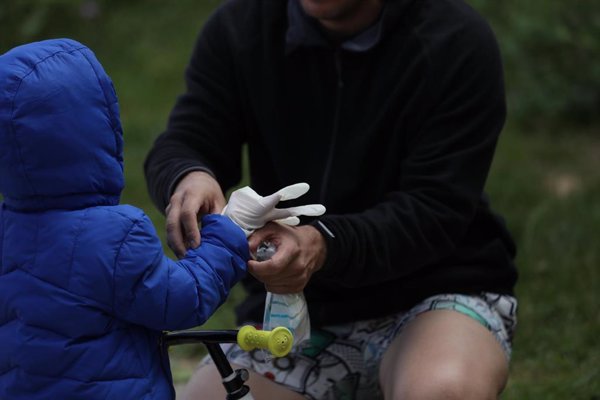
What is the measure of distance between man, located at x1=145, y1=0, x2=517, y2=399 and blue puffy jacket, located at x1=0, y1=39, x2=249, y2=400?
482mm

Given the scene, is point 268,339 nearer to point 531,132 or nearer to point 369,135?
point 369,135

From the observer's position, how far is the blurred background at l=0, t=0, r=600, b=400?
12.3 feet

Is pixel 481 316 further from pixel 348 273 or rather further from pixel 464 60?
pixel 464 60

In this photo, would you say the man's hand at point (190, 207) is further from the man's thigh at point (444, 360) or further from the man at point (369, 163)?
the man's thigh at point (444, 360)

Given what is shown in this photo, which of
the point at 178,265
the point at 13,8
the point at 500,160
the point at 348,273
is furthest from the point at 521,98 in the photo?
the point at 178,265

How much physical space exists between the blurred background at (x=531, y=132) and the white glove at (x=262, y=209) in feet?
4.63

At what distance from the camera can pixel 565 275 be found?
414 cm

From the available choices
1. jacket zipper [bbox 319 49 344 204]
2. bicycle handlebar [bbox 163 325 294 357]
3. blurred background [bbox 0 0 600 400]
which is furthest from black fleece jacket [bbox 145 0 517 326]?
blurred background [bbox 0 0 600 400]

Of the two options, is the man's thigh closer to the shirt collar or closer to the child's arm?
the child's arm

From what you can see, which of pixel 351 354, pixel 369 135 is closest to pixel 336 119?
pixel 369 135

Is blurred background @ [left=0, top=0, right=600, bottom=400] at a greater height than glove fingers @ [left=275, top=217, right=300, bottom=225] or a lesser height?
lesser

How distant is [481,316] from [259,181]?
714 millimetres

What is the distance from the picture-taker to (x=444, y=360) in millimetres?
2449

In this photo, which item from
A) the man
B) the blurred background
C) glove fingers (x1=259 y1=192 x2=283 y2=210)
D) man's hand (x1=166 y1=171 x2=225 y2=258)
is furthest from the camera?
the blurred background
